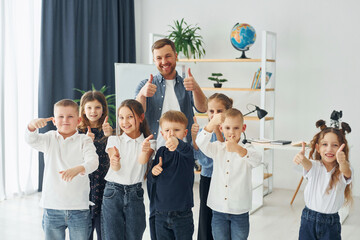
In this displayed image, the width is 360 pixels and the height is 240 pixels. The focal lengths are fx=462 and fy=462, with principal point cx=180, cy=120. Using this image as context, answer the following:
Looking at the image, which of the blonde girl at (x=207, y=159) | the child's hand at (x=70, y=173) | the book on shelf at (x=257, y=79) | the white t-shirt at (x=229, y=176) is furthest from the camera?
the book on shelf at (x=257, y=79)

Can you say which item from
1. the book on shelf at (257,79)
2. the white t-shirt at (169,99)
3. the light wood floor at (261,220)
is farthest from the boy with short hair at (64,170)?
the book on shelf at (257,79)

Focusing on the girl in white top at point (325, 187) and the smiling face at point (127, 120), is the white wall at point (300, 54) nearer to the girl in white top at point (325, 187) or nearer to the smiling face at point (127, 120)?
Answer: the girl in white top at point (325, 187)

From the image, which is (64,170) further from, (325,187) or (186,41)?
(186,41)

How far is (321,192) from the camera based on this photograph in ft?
7.61

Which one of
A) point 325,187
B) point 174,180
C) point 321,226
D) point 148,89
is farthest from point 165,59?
point 321,226

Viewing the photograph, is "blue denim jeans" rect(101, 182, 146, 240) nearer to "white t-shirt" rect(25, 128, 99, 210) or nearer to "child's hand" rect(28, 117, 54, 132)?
"white t-shirt" rect(25, 128, 99, 210)

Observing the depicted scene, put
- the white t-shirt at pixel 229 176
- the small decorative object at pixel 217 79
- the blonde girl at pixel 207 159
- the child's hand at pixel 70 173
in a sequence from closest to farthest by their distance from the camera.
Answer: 1. the child's hand at pixel 70 173
2. the white t-shirt at pixel 229 176
3. the blonde girl at pixel 207 159
4. the small decorative object at pixel 217 79

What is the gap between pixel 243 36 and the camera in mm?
4848

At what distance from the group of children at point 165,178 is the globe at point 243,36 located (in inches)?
103

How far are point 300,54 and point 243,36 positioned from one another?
28.0 inches

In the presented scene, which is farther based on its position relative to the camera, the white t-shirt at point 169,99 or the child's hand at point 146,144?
the white t-shirt at point 169,99

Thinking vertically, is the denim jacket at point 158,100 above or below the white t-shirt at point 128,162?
above

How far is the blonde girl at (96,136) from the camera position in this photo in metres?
2.62

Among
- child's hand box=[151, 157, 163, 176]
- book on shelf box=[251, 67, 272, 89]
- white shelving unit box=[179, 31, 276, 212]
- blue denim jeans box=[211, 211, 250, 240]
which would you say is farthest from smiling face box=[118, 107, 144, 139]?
book on shelf box=[251, 67, 272, 89]
